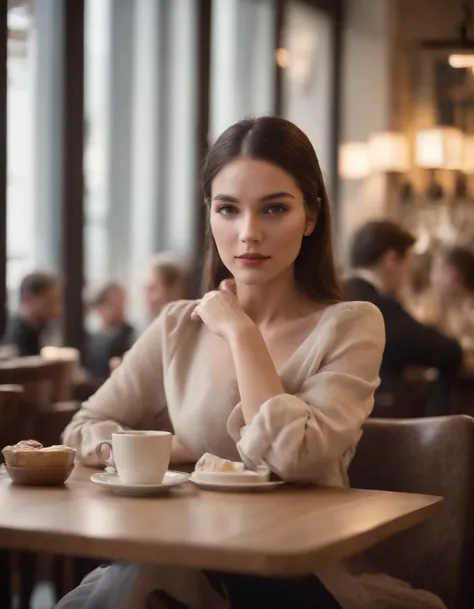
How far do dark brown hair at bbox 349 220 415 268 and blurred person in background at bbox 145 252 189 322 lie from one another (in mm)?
1374

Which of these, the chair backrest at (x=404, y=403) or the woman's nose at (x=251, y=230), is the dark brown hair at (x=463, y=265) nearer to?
the chair backrest at (x=404, y=403)

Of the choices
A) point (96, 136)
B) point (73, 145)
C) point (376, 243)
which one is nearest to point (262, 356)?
point (376, 243)

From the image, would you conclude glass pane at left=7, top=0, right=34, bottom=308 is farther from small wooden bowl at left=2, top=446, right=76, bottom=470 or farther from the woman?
small wooden bowl at left=2, top=446, right=76, bottom=470

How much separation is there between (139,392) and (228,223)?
40 centimetres

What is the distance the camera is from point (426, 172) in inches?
375

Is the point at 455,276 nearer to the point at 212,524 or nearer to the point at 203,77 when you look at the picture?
the point at 203,77

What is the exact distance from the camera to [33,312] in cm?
575

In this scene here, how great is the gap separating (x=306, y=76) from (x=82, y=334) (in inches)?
141

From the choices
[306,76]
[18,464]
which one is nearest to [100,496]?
[18,464]

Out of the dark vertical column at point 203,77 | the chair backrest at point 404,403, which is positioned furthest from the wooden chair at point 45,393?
the dark vertical column at point 203,77

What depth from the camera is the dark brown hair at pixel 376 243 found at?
507cm

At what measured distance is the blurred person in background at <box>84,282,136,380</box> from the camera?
6461 mm

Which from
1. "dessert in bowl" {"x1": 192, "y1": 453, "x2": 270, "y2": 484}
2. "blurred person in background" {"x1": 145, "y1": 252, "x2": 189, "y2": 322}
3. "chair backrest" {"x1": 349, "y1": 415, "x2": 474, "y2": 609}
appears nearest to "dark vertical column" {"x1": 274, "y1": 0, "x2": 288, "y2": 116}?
"blurred person in background" {"x1": 145, "y1": 252, "x2": 189, "y2": 322}

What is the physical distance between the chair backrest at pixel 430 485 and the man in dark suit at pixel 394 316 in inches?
82.5
